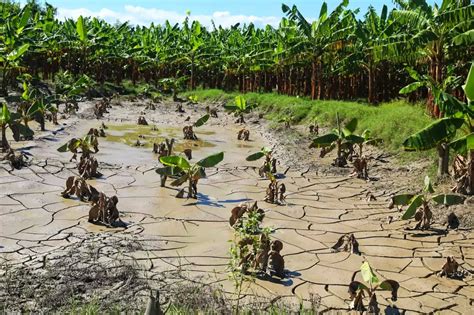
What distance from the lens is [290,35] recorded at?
73.7ft

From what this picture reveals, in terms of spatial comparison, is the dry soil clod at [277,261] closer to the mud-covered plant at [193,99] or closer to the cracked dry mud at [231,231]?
the cracked dry mud at [231,231]

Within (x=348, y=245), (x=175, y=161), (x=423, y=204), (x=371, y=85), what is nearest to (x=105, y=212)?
(x=175, y=161)

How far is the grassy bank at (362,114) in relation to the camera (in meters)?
12.6

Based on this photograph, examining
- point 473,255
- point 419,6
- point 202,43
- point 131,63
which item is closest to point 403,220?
point 473,255

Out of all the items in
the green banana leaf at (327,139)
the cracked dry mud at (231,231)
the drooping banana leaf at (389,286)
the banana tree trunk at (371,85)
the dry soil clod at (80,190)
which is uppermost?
the banana tree trunk at (371,85)

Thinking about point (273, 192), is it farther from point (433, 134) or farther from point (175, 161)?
point (433, 134)

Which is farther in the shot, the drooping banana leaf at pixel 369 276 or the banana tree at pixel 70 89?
the banana tree at pixel 70 89

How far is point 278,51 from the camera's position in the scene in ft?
72.4

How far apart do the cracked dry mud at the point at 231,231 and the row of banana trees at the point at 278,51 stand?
5448 millimetres

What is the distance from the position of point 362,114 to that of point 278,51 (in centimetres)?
771

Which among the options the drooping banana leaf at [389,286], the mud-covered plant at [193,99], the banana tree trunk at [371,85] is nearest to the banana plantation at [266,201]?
the drooping banana leaf at [389,286]

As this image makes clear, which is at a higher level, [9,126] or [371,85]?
[371,85]

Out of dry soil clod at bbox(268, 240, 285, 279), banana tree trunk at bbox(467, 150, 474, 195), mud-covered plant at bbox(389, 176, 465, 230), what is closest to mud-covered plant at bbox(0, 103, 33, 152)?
dry soil clod at bbox(268, 240, 285, 279)

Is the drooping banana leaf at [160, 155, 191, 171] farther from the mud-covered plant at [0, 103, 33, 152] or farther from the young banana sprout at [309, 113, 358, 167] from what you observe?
the mud-covered plant at [0, 103, 33, 152]
